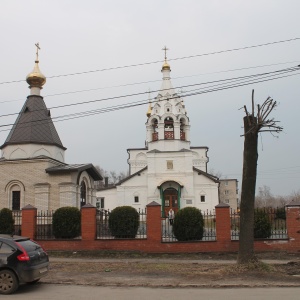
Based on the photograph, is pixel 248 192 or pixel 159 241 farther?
pixel 159 241

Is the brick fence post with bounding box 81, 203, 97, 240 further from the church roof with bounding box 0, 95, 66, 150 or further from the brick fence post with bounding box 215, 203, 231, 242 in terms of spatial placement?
the church roof with bounding box 0, 95, 66, 150

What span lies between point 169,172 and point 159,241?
23080 mm

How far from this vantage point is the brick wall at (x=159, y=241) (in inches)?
616

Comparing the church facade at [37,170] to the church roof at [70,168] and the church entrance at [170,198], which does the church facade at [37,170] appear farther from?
the church entrance at [170,198]

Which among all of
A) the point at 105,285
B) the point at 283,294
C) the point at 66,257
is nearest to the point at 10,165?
the point at 66,257

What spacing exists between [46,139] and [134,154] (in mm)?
27388

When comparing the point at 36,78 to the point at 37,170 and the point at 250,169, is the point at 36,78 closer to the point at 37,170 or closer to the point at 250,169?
the point at 37,170

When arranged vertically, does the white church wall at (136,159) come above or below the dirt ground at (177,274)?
above

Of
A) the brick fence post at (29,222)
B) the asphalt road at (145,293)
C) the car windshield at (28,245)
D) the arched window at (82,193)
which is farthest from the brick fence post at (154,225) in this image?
the arched window at (82,193)

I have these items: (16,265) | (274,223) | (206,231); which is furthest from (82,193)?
(16,265)

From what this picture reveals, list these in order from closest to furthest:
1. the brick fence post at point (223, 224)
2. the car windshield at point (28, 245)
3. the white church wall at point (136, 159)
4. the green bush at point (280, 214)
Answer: the car windshield at point (28, 245) < the brick fence post at point (223, 224) < the green bush at point (280, 214) < the white church wall at point (136, 159)

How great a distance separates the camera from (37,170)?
22.3 metres

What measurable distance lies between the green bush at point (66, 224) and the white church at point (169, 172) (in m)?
21.0

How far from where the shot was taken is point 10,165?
74.5ft
